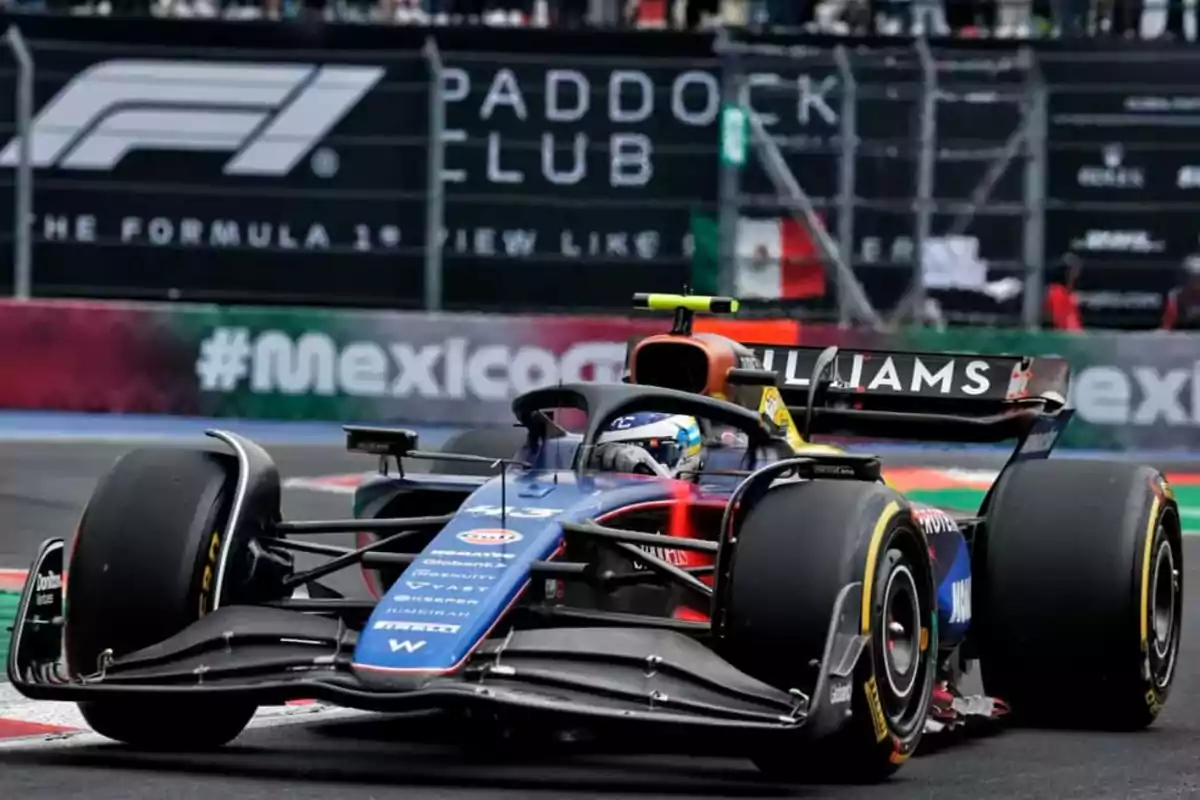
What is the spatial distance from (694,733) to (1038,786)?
42.5 inches

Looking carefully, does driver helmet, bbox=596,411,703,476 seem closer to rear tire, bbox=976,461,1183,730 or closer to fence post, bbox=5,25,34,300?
rear tire, bbox=976,461,1183,730

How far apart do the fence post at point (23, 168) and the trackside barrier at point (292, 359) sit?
0.35 m

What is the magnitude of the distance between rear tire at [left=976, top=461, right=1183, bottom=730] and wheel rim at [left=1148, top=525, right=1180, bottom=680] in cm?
6

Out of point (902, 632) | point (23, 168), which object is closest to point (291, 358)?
point (23, 168)

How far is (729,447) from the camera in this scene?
8453 millimetres

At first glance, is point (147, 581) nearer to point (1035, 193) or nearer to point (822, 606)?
point (822, 606)

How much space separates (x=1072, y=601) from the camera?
8023 millimetres

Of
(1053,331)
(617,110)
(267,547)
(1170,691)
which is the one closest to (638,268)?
(617,110)

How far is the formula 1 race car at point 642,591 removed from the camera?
21.6 feet

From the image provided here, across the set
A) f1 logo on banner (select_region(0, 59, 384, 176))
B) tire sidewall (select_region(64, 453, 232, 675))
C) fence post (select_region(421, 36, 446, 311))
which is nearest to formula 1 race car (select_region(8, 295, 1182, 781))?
tire sidewall (select_region(64, 453, 232, 675))

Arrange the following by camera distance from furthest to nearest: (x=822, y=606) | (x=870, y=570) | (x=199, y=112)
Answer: (x=199, y=112) < (x=870, y=570) < (x=822, y=606)

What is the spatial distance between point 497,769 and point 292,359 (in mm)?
12992

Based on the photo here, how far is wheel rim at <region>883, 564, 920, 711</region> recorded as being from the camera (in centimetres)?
700

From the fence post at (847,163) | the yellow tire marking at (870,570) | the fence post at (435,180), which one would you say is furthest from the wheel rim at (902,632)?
the fence post at (435,180)
